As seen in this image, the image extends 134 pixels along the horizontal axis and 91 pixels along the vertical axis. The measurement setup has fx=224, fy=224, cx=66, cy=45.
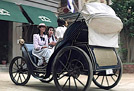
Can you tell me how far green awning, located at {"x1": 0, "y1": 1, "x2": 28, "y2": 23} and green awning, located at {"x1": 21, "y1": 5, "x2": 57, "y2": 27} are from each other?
711 mm

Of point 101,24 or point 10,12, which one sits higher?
point 10,12

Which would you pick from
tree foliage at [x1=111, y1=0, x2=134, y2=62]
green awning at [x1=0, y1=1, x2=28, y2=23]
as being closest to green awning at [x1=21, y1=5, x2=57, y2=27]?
green awning at [x1=0, y1=1, x2=28, y2=23]

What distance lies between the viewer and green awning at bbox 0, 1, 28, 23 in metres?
10.4

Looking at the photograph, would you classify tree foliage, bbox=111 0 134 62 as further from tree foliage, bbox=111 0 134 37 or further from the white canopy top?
the white canopy top

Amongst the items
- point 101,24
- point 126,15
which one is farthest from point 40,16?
point 101,24

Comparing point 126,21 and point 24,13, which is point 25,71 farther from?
point 126,21

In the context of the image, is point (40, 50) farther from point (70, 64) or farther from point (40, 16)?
point (40, 16)

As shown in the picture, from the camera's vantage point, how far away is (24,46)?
22.2 feet

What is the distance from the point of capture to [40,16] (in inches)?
493

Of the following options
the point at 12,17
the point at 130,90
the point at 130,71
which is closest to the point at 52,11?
the point at 12,17

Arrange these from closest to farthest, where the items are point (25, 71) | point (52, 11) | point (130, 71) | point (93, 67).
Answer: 1. point (93, 67)
2. point (25, 71)
3. point (130, 71)
4. point (52, 11)

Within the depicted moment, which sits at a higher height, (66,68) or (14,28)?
(14,28)

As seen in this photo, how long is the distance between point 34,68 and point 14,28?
20.2 feet

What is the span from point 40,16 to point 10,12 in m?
2.11
